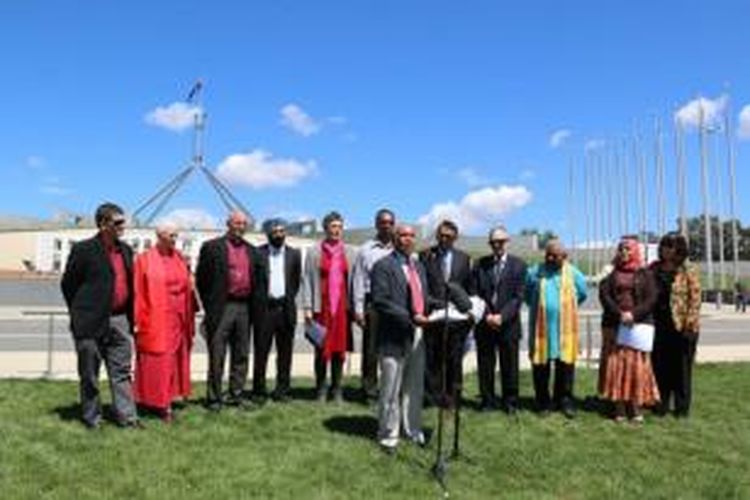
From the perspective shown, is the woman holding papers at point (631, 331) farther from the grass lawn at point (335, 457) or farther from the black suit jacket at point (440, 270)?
the black suit jacket at point (440, 270)

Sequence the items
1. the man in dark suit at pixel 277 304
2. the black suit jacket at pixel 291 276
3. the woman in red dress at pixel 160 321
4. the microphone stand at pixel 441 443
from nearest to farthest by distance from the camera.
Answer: the microphone stand at pixel 441 443 → the woman in red dress at pixel 160 321 → the man in dark suit at pixel 277 304 → the black suit jacket at pixel 291 276

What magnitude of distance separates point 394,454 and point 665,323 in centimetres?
397

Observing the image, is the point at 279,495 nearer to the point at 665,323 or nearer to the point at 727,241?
the point at 665,323

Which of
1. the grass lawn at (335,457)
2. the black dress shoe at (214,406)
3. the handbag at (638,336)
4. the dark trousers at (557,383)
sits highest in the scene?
the handbag at (638,336)

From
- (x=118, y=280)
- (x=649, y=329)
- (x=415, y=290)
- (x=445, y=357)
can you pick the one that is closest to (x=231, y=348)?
(x=118, y=280)

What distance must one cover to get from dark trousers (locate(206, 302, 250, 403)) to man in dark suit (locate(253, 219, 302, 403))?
0.65 ft

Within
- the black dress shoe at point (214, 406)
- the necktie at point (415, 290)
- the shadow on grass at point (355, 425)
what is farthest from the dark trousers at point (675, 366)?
the black dress shoe at point (214, 406)

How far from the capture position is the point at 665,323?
1252cm

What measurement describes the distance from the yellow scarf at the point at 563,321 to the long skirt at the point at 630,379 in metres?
0.44

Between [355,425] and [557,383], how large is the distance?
94.9 inches

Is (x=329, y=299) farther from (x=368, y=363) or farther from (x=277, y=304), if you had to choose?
(x=368, y=363)

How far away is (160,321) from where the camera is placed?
1082 cm

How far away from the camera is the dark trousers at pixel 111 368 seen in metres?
10.4

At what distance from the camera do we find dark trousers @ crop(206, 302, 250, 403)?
1140cm
